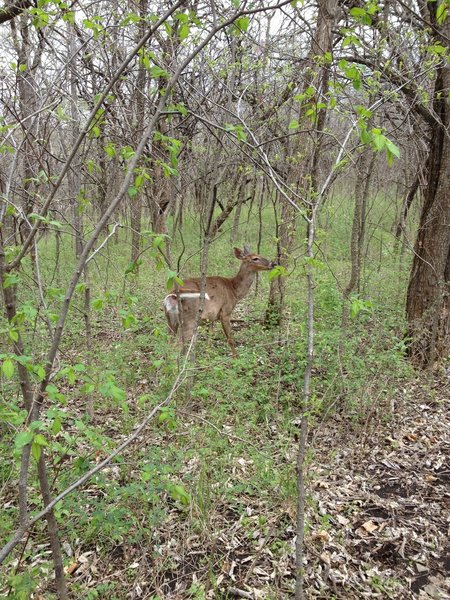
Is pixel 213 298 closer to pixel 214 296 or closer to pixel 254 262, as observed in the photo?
pixel 214 296

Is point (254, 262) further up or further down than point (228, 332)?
further up

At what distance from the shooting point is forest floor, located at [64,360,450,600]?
296 cm

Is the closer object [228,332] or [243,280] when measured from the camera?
[228,332]

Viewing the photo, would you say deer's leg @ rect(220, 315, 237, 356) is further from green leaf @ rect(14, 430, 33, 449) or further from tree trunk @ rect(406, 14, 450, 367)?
green leaf @ rect(14, 430, 33, 449)

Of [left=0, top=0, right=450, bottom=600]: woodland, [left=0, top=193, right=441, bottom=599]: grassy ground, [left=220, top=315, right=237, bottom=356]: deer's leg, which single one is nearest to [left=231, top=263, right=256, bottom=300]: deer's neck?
[left=0, top=0, right=450, bottom=600]: woodland

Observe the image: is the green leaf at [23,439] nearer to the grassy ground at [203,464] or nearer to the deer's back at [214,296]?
the grassy ground at [203,464]

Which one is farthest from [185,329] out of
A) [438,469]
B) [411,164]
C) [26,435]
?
[411,164]

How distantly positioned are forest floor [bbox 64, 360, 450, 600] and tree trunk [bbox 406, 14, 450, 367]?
68.6 inches

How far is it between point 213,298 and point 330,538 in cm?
422

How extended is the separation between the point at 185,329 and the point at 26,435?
17.1 feet

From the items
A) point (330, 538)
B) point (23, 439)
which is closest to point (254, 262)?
point (330, 538)

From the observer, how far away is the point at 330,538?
333 centimetres

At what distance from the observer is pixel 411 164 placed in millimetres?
12320

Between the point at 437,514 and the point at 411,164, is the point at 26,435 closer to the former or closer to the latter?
the point at 437,514
